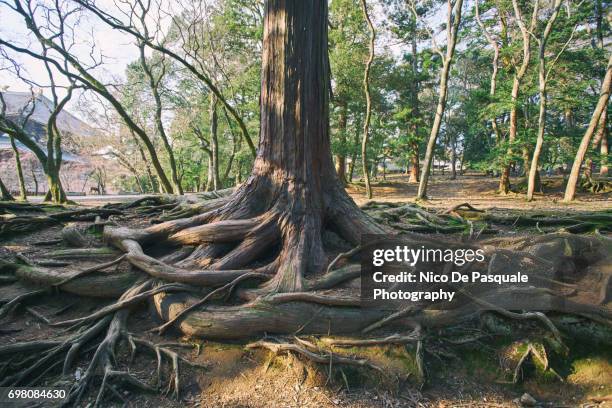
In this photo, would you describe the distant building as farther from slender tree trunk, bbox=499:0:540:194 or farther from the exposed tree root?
slender tree trunk, bbox=499:0:540:194

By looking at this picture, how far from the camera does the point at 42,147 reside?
23594 millimetres

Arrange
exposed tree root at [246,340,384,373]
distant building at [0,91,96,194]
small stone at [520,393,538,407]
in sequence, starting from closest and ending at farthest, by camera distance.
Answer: small stone at [520,393,538,407] < exposed tree root at [246,340,384,373] < distant building at [0,91,96,194]

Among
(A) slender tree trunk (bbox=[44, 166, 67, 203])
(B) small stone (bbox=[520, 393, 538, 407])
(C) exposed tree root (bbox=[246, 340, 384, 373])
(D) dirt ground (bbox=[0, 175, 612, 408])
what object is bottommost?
(B) small stone (bbox=[520, 393, 538, 407])

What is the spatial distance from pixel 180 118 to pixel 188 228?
18.8 metres

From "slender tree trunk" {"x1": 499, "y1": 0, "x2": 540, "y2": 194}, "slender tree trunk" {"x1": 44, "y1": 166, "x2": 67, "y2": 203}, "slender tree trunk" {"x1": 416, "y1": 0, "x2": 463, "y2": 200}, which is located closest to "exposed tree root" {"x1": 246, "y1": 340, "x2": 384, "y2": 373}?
"slender tree trunk" {"x1": 44, "y1": 166, "x2": 67, "y2": 203}

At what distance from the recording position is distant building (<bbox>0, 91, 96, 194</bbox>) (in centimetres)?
1960

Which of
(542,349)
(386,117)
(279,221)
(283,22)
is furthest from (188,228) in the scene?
(386,117)

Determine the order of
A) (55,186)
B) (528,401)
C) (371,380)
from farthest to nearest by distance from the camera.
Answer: (55,186) → (371,380) → (528,401)

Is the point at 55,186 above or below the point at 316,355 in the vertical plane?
above

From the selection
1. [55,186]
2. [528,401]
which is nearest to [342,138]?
[55,186]

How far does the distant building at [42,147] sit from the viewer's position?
1960 cm

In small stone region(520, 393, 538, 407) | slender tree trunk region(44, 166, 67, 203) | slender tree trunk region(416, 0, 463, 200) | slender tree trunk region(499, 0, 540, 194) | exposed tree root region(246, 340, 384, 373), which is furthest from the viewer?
slender tree trunk region(499, 0, 540, 194)

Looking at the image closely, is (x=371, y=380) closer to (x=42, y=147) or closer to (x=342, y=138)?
(x=342, y=138)

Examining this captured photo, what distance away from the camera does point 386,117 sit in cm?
1892
